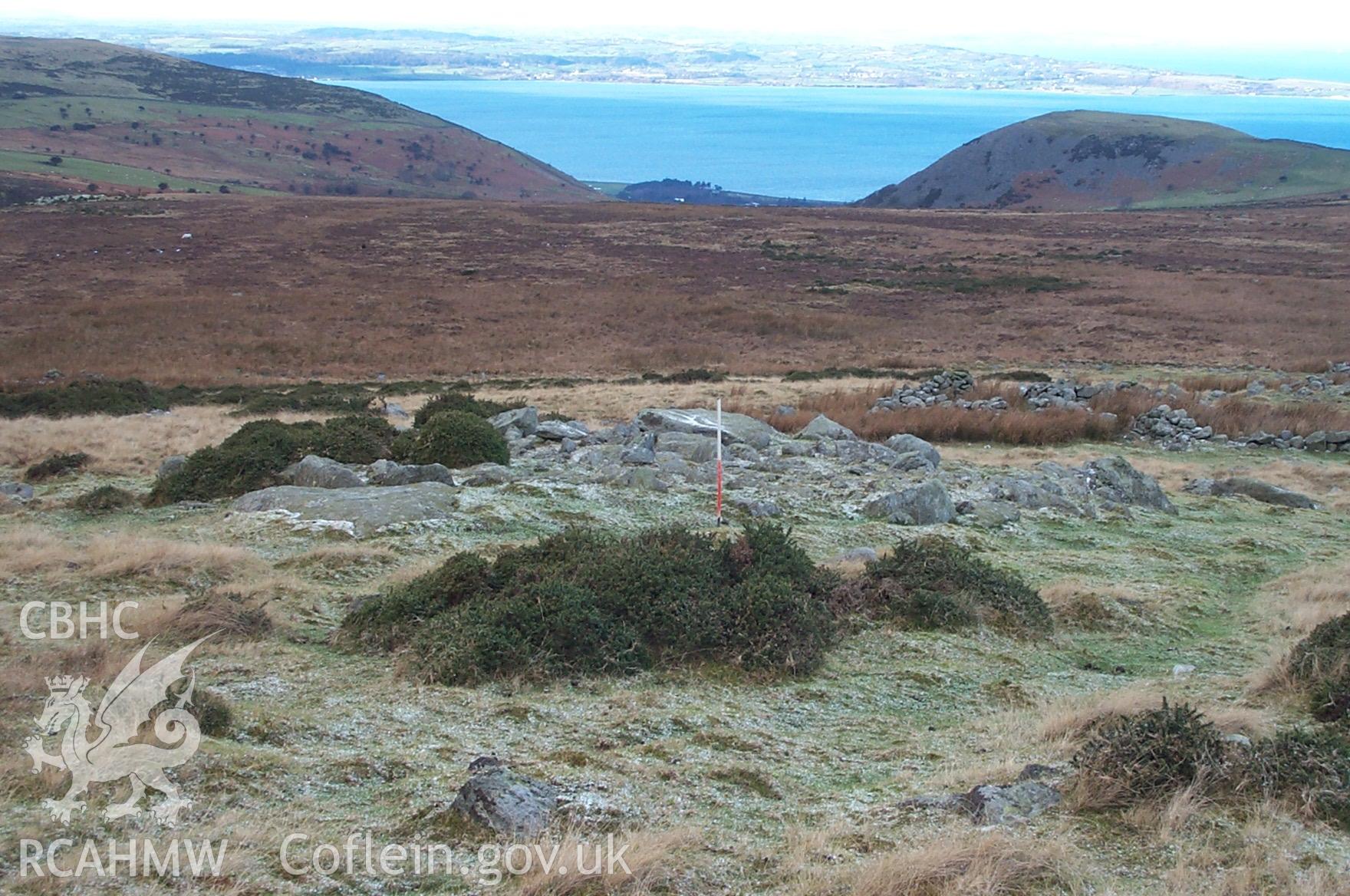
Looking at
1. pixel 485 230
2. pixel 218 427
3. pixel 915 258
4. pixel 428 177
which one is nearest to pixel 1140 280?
pixel 915 258

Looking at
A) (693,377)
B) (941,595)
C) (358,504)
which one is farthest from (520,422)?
(693,377)

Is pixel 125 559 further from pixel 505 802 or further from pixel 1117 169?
pixel 1117 169

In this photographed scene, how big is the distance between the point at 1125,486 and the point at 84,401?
814 inches

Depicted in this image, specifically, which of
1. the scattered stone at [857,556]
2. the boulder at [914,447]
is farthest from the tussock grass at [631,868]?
the boulder at [914,447]

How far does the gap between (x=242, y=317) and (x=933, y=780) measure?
1437 inches

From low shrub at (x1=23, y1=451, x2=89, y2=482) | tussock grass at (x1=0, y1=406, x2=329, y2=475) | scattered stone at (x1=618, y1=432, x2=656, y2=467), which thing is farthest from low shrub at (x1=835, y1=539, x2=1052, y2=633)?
low shrub at (x1=23, y1=451, x2=89, y2=482)

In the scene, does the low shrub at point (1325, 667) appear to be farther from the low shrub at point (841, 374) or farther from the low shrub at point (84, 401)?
the low shrub at point (84, 401)

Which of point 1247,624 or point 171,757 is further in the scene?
point 1247,624

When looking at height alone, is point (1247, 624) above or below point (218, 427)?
above

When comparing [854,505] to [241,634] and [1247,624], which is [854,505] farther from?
[241,634]

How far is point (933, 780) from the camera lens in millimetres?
5379

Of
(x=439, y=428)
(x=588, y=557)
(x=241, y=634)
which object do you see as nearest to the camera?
(x=241, y=634)

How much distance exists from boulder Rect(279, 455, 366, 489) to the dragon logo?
5819 millimetres

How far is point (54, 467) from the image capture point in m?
13.9
